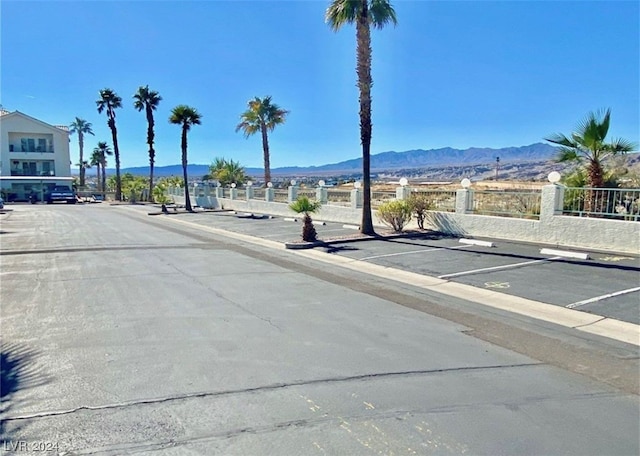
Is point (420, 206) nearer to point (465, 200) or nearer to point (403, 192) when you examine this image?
point (403, 192)

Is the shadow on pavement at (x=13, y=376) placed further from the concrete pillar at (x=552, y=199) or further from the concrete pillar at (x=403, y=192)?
the concrete pillar at (x=403, y=192)

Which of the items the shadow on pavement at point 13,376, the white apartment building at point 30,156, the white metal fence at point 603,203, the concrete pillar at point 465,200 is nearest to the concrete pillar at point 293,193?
the concrete pillar at point 465,200

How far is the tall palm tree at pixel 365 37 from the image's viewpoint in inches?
591

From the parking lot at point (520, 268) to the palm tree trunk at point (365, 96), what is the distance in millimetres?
1329

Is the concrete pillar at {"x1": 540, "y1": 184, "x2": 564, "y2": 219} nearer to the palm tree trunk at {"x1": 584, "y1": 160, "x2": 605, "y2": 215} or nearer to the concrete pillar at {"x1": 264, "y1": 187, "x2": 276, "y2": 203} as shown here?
the palm tree trunk at {"x1": 584, "y1": 160, "x2": 605, "y2": 215}

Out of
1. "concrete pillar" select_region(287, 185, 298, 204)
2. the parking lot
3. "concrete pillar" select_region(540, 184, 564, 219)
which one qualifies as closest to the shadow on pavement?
the parking lot

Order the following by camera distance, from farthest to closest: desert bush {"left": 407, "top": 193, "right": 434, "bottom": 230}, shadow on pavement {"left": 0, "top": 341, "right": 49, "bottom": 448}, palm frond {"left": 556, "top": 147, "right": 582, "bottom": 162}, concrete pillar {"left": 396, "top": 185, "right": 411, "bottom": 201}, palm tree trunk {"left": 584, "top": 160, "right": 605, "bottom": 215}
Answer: concrete pillar {"left": 396, "top": 185, "right": 411, "bottom": 201} < desert bush {"left": 407, "top": 193, "right": 434, "bottom": 230} < palm frond {"left": 556, "top": 147, "right": 582, "bottom": 162} < palm tree trunk {"left": 584, "top": 160, "right": 605, "bottom": 215} < shadow on pavement {"left": 0, "top": 341, "right": 49, "bottom": 448}

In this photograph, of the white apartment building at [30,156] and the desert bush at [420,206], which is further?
the white apartment building at [30,156]

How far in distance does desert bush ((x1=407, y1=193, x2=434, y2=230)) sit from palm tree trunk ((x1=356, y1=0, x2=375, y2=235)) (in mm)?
1841

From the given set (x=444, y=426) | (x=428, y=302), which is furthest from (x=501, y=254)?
(x=444, y=426)

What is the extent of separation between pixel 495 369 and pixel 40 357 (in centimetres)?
492

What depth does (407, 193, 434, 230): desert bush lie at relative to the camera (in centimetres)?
1612

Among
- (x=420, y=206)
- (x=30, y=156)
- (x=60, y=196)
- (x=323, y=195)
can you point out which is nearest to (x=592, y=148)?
(x=420, y=206)

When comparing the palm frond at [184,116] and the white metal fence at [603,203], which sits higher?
the palm frond at [184,116]
